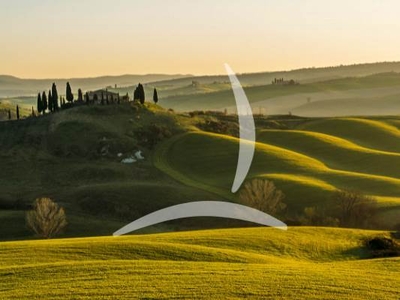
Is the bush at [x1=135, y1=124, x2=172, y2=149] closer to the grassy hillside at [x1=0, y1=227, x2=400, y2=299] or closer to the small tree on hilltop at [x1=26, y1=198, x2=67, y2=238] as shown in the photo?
the small tree on hilltop at [x1=26, y1=198, x2=67, y2=238]

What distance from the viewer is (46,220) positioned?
6378 centimetres

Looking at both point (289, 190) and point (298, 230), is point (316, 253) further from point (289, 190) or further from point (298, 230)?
point (289, 190)

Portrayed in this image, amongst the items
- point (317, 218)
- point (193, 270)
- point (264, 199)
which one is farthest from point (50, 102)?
point (193, 270)

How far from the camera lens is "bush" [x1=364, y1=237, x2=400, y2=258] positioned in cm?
4383

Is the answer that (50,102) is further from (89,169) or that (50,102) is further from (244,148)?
(244,148)

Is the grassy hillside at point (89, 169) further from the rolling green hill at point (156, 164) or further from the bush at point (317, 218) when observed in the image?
the bush at point (317, 218)

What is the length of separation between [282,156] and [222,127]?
3165 centimetres

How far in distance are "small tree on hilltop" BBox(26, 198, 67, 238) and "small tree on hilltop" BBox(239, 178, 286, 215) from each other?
25443mm

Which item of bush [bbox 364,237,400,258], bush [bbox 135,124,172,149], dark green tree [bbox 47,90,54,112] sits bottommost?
bush [bbox 364,237,400,258]

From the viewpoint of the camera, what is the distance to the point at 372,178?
89.6m

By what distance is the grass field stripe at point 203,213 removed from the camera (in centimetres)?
7012

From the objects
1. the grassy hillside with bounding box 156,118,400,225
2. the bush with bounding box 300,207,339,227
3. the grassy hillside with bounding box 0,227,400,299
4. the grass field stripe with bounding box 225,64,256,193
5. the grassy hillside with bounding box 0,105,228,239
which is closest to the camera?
the grassy hillside with bounding box 0,227,400,299

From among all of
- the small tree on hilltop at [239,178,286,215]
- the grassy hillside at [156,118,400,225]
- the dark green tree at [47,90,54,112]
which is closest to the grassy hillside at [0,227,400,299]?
the small tree on hilltop at [239,178,286,215]

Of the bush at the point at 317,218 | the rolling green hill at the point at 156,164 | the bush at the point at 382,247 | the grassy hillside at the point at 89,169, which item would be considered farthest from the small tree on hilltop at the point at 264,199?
the bush at the point at 382,247
